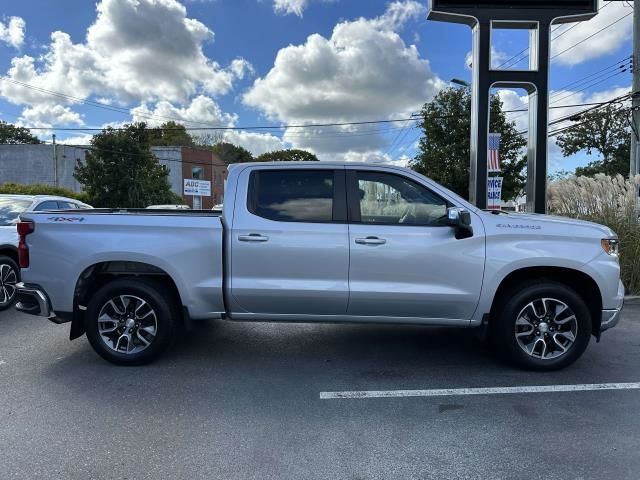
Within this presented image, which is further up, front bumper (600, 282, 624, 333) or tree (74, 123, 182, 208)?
tree (74, 123, 182, 208)

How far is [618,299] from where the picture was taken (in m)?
4.49

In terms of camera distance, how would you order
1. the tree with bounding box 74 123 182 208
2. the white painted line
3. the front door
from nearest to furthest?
1. the white painted line
2. the front door
3. the tree with bounding box 74 123 182 208

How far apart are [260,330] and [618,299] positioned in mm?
3924

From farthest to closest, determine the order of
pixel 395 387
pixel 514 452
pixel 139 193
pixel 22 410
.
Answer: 1. pixel 139 193
2. pixel 395 387
3. pixel 22 410
4. pixel 514 452

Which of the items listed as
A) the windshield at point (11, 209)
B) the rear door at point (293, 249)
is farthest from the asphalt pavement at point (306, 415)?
the windshield at point (11, 209)

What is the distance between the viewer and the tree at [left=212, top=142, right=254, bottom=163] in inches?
3150

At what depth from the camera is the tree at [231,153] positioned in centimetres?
8000

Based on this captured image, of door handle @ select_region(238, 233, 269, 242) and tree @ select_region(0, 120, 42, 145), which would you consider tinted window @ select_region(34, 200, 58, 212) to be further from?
tree @ select_region(0, 120, 42, 145)

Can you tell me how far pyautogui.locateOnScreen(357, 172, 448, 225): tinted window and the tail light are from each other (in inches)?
126

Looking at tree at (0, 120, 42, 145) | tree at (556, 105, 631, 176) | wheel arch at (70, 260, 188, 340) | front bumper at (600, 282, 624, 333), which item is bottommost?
front bumper at (600, 282, 624, 333)

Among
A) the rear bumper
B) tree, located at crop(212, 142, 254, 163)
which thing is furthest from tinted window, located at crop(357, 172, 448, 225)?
→ tree, located at crop(212, 142, 254, 163)

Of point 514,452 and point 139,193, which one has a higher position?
point 139,193

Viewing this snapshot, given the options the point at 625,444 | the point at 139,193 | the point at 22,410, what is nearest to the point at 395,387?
the point at 625,444

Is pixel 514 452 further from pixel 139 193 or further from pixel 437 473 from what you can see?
pixel 139 193
